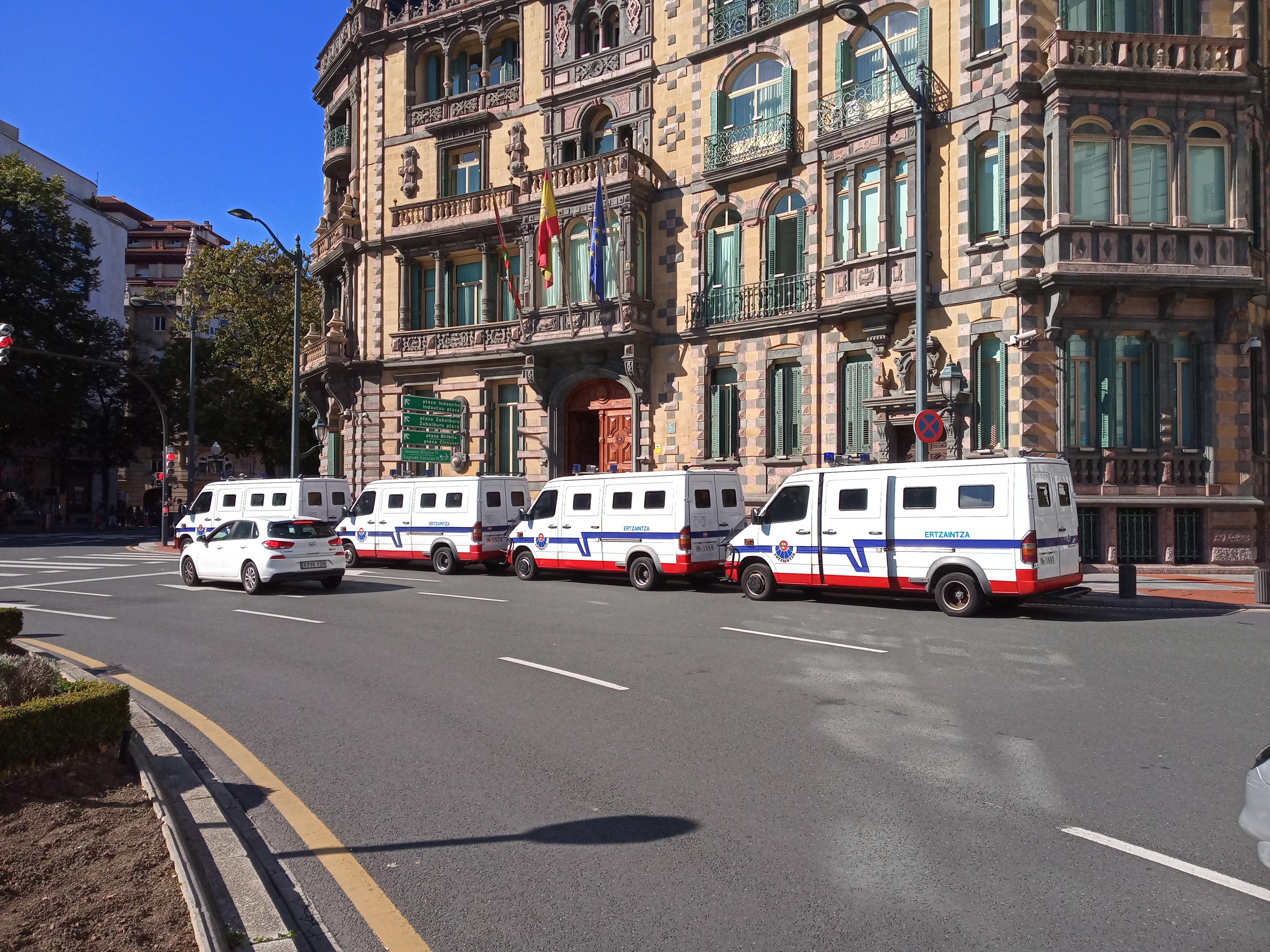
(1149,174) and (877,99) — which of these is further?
(877,99)

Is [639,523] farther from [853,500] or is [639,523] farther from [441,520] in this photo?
[441,520]

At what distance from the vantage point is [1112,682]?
28.5 ft

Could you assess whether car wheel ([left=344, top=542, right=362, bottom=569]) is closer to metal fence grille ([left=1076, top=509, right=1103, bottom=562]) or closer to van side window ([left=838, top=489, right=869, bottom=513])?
van side window ([left=838, top=489, right=869, bottom=513])

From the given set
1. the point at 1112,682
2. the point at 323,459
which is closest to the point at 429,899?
the point at 1112,682

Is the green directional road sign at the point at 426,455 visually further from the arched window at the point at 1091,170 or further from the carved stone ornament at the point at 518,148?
the arched window at the point at 1091,170

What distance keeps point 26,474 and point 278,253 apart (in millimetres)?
22522

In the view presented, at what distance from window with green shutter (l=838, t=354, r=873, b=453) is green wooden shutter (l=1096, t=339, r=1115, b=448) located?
4.91 meters

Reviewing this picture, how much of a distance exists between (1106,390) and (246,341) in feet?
127

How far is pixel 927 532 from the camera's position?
13.7 metres

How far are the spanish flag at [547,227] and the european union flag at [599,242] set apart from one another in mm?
1224

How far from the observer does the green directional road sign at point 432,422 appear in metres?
27.4

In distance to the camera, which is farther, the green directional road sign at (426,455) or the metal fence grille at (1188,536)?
the green directional road sign at (426,455)

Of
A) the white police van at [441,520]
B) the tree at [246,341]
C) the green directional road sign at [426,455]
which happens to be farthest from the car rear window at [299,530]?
the tree at [246,341]

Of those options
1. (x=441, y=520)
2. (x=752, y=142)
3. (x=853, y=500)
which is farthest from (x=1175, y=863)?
(x=752, y=142)
